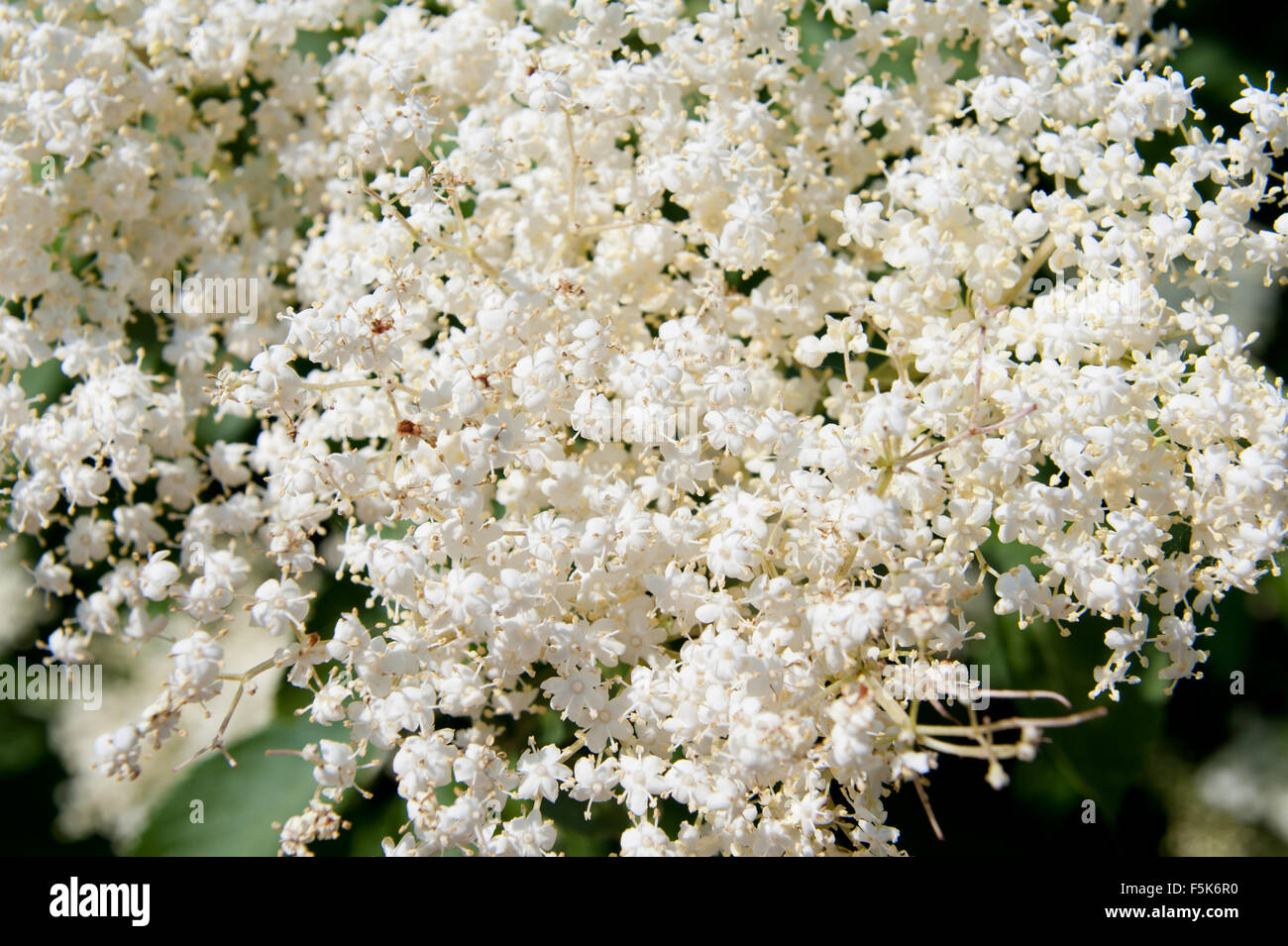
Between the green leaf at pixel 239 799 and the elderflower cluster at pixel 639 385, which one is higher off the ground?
the elderflower cluster at pixel 639 385

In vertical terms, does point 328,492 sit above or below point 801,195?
below

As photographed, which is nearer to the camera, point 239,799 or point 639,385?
point 639,385

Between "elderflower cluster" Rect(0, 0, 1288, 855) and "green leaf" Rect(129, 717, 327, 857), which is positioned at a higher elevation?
"elderflower cluster" Rect(0, 0, 1288, 855)

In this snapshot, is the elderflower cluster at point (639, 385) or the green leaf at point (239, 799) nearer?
the elderflower cluster at point (639, 385)

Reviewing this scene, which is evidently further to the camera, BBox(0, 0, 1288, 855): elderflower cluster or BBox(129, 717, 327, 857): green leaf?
BBox(129, 717, 327, 857): green leaf

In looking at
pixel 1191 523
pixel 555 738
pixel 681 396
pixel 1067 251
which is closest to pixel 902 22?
pixel 1067 251

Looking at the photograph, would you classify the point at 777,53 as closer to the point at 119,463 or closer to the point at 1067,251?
the point at 1067,251

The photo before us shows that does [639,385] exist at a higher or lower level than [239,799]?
higher
